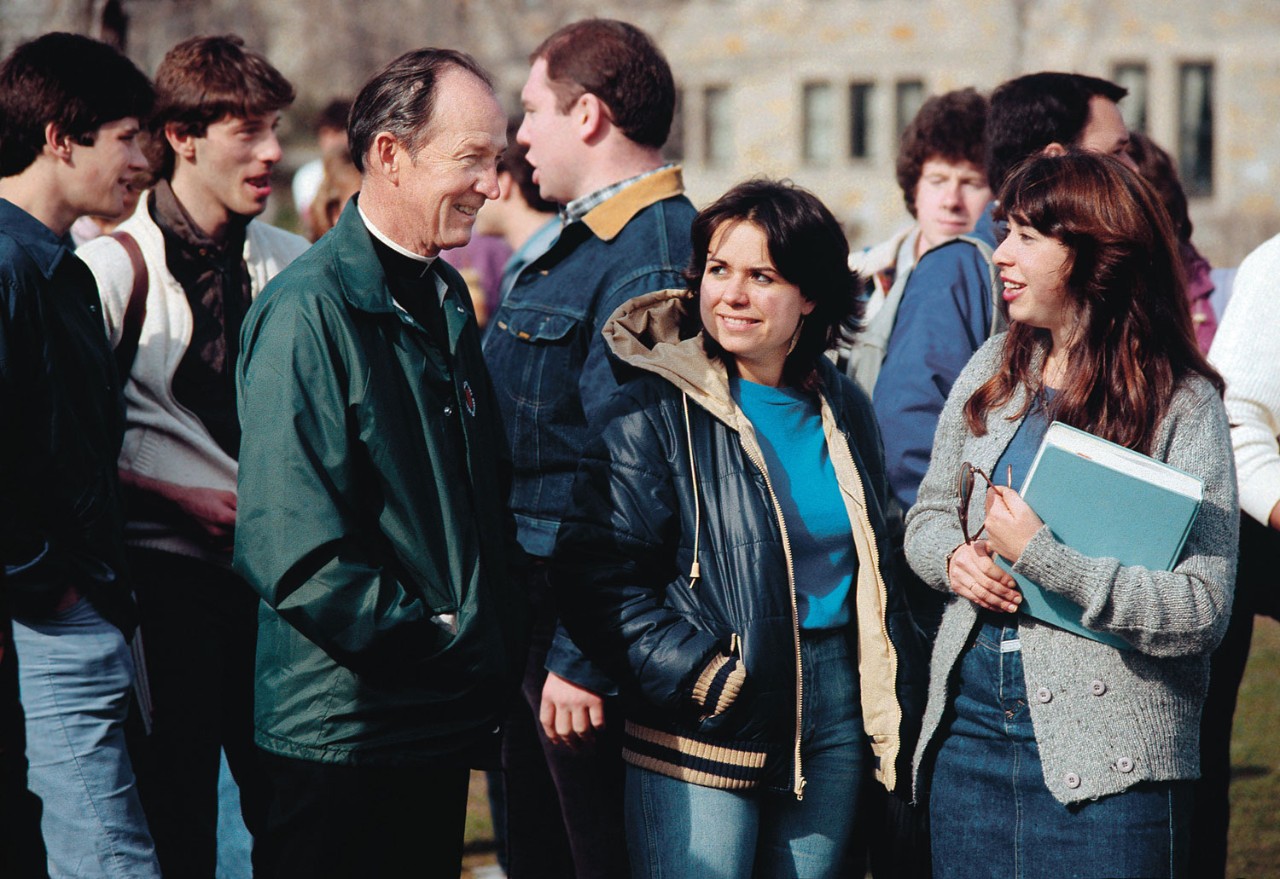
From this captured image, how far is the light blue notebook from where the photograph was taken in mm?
→ 2588

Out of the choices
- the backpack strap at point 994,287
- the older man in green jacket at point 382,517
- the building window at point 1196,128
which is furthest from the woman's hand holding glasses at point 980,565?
the building window at point 1196,128

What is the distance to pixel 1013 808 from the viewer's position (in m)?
2.76

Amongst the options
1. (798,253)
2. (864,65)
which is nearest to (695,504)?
(798,253)

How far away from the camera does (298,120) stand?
20.1 m

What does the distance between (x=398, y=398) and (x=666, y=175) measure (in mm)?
1511

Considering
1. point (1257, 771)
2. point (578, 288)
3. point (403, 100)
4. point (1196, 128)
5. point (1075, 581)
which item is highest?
point (403, 100)

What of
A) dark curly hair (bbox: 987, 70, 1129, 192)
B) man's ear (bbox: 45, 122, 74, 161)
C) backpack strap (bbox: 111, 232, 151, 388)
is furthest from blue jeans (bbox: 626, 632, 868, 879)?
man's ear (bbox: 45, 122, 74, 161)

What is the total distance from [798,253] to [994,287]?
2.37 feet

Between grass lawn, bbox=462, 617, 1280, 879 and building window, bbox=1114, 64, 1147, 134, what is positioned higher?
building window, bbox=1114, 64, 1147, 134

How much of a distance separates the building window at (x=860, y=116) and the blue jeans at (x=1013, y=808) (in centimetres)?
1955

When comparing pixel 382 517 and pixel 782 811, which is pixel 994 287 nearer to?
pixel 782 811

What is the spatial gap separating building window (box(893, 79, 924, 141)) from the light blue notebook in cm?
1934

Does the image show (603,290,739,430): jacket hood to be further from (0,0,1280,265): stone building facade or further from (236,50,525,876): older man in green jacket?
(0,0,1280,265): stone building facade

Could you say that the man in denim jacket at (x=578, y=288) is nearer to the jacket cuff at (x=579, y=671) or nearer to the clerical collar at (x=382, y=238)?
the jacket cuff at (x=579, y=671)
